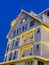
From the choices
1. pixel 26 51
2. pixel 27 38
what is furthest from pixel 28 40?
pixel 26 51

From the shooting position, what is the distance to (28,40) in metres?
40.4

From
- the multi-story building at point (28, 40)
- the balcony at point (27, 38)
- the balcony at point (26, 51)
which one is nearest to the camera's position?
the multi-story building at point (28, 40)

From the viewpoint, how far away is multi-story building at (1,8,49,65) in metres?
35.8

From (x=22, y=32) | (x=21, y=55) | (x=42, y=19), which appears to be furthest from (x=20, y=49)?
(x=42, y=19)

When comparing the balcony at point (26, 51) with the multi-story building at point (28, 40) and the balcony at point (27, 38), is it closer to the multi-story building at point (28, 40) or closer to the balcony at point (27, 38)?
the multi-story building at point (28, 40)

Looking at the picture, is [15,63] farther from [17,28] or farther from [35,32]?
[17,28]

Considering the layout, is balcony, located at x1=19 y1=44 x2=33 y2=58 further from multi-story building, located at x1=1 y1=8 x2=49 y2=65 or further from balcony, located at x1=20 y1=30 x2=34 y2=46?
balcony, located at x1=20 y1=30 x2=34 y2=46

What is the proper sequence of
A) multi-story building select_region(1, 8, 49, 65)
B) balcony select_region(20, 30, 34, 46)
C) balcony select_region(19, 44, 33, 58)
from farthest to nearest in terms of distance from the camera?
balcony select_region(20, 30, 34, 46)
balcony select_region(19, 44, 33, 58)
multi-story building select_region(1, 8, 49, 65)

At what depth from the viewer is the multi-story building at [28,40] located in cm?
3578

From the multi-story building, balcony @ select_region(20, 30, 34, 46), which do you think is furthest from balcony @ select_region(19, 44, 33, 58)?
balcony @ select_region(20, 30, 34, 46)

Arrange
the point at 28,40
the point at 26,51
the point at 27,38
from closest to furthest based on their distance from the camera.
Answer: the point at 26,51, the point at 28,40, the point at 27,38

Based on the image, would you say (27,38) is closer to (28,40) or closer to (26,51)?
(28,40)

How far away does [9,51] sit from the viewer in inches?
1734

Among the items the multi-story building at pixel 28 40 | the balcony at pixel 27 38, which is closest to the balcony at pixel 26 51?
the multi-story building at pixel 28 40
